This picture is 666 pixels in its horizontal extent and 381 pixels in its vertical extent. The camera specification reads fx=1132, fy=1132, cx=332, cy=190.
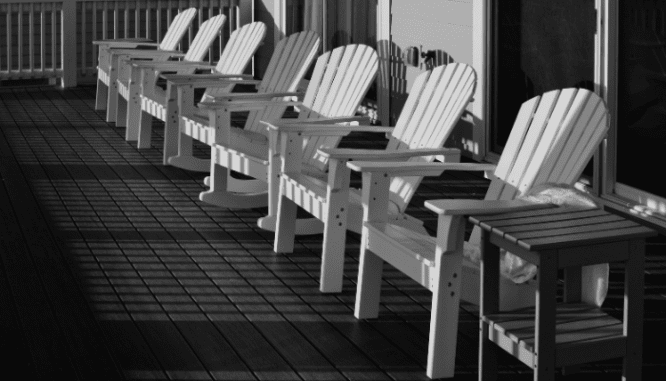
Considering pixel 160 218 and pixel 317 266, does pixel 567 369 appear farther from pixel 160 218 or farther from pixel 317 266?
pixel 160 218

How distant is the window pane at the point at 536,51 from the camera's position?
584 centimetres

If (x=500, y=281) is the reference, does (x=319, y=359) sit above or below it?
below

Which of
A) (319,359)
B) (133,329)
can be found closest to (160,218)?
(133,329)

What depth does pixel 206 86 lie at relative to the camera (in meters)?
Answer: 6.94

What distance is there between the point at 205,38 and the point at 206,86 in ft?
5.88

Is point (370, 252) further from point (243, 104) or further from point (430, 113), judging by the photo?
point (243, 104)

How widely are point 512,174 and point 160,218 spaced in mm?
2370

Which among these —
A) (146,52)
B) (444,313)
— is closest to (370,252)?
(444,313)

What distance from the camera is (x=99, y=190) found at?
650cm

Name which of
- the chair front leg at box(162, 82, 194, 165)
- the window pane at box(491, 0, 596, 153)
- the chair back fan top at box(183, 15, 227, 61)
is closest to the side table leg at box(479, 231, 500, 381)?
the window pane at box(491, 0, 596, 153)

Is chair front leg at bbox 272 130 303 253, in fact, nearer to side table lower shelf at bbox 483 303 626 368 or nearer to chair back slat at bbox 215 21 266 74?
side table lower shelf at bbox 483 303 626 368

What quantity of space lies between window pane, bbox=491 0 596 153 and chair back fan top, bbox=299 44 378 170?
112 centimetres

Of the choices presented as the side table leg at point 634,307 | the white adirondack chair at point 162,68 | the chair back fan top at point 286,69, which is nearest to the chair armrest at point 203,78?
the chair back fan top at point 286,69

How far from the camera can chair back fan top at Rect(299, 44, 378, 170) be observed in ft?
18.1
